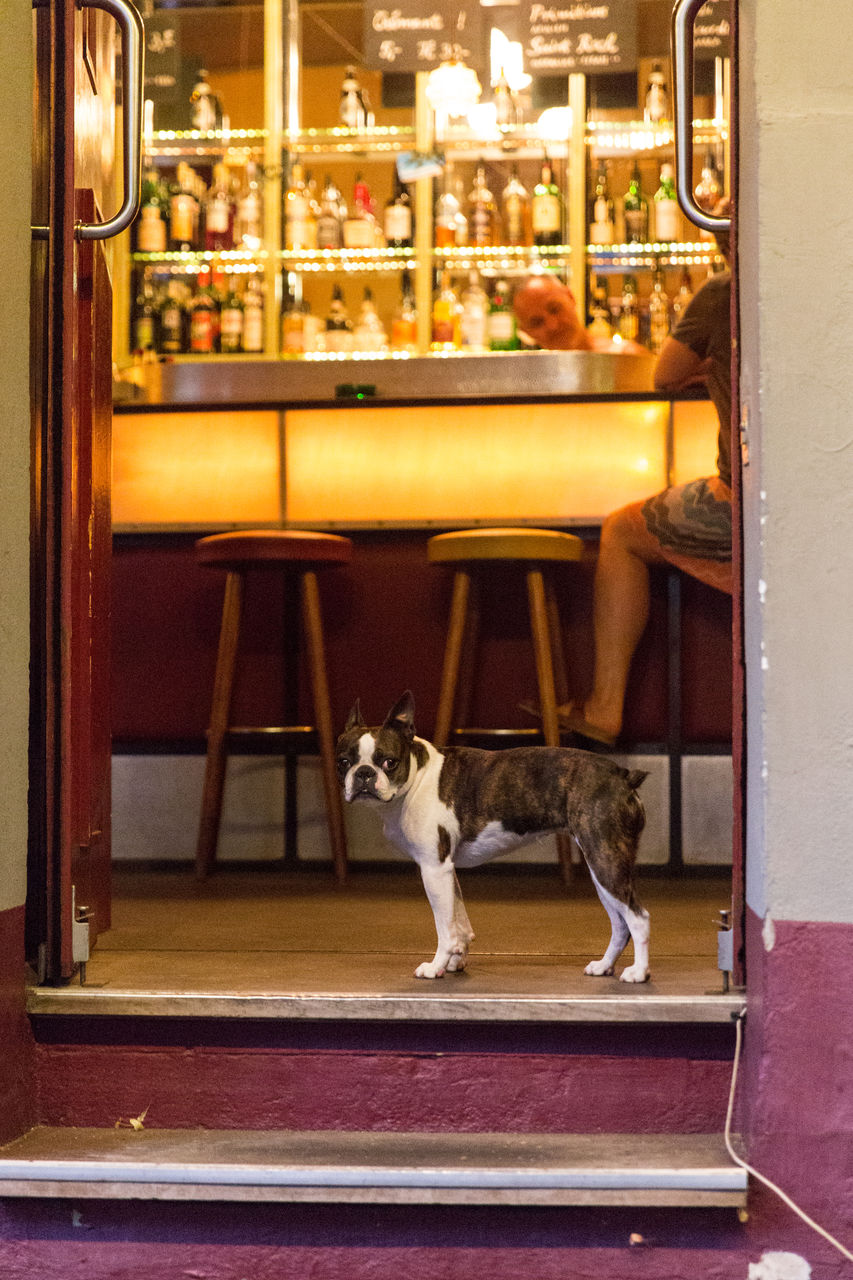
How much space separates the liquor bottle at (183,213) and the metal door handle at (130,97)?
4207 mm

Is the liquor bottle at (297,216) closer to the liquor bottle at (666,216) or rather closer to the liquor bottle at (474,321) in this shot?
the liquor bottle at (474,321)

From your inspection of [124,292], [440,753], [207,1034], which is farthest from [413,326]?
[207,1034]

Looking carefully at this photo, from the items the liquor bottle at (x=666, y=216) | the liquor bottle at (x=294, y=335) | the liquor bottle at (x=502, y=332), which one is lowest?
the liquor bottle at (x=502, y=332)

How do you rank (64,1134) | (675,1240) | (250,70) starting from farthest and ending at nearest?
(250,70), (64,1134), (675,1240)

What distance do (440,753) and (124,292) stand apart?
459 centimetres

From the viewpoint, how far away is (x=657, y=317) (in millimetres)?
6117

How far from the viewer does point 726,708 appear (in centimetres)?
366

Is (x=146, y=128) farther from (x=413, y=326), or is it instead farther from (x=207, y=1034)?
(x=207, y=1034)

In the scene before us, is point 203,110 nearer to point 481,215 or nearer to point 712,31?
point 481,215

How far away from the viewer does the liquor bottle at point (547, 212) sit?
614cm

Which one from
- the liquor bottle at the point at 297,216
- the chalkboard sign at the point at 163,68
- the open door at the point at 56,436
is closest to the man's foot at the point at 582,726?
the open door at the point at 56,436

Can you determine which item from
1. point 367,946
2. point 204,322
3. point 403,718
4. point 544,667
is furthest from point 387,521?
point 204,322

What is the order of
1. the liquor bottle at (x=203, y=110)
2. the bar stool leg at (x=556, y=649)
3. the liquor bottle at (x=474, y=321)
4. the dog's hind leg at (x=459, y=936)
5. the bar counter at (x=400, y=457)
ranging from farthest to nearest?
the liquor bottle at (x=203, y=110)
the liquor bottle at (x=474, y=321)
the bar counter at (x=400, y=457)
the bar stool leg at (x=556, y=649)
the dog's hind leg at (x=459, y=936)

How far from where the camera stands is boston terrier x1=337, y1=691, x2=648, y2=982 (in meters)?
2.24
